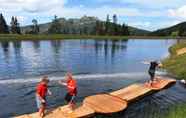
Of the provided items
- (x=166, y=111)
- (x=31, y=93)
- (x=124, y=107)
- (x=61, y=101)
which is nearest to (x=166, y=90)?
(x=166, y=111)

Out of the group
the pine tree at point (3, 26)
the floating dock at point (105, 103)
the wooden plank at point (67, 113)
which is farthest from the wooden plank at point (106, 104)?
the pine tree at point (3, 26)

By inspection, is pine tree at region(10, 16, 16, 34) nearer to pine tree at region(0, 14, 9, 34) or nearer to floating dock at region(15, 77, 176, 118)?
pine tree at region(0, 14, 9, 34)

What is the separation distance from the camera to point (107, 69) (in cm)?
4647

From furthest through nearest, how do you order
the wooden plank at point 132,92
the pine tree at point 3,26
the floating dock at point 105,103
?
the pine tree at point 3,26 < the wooden plank at point 132,92 < the floating dock at point 105,103

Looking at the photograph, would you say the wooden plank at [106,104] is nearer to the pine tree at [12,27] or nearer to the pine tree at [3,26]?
the pine tree at [3,26]

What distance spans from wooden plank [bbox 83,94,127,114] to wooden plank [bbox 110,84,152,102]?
1.10 m

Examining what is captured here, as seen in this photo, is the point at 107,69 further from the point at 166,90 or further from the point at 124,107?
the point at 124,107

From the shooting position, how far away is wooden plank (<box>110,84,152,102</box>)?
85.6ft

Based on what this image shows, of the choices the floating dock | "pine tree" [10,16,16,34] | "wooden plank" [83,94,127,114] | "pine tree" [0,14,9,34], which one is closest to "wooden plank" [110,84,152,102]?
the floating dock

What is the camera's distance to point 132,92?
2773cm

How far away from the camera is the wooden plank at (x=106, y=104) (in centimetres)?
2223

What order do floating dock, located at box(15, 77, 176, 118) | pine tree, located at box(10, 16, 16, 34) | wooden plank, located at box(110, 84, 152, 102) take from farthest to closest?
pine tree, located at box(10, 16, 16, 34) < wooden plank, located at box(110, 84, 152, 102) < floating dock, located at box(15, 77, 176, 118)

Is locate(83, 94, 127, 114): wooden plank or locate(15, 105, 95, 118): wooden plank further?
locate(83, 94, 127, 114): wooden plank

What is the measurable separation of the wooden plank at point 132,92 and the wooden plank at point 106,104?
1102mm
